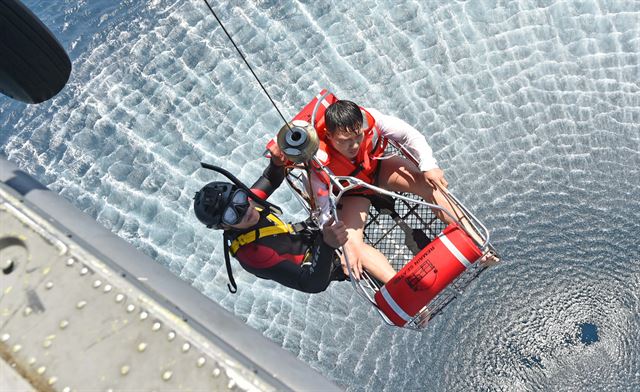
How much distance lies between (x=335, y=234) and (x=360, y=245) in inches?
33.3

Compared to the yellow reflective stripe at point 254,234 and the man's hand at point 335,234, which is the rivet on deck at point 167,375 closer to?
the man's hand at point 335,234

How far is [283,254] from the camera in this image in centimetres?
423

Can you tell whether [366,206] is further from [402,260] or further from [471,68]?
[471,68]

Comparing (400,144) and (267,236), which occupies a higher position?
(267,236)

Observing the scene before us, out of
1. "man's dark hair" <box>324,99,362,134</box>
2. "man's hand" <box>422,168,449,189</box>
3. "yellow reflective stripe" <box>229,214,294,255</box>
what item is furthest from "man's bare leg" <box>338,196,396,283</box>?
"man's dark hair" <box>324,99,362,134</box>

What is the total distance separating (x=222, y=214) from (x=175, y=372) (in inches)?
58.5

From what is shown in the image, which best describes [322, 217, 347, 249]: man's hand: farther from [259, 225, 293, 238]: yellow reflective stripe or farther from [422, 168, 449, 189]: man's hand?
[422, 168, 449, 189]: man's hand

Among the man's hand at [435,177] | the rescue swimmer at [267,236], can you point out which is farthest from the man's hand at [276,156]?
the man's hand at [435,177]

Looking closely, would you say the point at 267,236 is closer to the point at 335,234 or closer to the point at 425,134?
the point at 335,234

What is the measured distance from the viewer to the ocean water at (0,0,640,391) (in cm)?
561

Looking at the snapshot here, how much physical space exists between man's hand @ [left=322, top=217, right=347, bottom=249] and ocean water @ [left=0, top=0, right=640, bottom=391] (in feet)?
7.66

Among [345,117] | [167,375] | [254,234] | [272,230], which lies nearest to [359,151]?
[345,117]

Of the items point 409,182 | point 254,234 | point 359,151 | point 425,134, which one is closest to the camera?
point 254,234

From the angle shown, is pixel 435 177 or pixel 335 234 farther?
pixel 435 177
